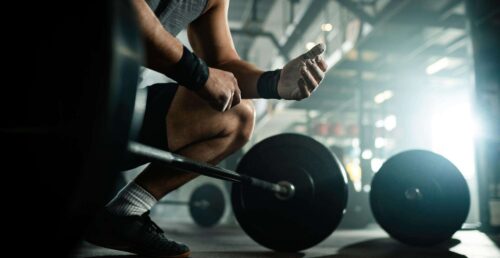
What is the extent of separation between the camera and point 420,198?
180 cm

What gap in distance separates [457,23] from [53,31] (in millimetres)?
4088

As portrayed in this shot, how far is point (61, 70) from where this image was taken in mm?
556

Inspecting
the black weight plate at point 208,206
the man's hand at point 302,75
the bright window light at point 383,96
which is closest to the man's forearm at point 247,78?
the man's hand at point 302,75

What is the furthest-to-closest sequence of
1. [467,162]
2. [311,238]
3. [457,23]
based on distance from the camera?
[467,162]
[457,23]
[311,238]

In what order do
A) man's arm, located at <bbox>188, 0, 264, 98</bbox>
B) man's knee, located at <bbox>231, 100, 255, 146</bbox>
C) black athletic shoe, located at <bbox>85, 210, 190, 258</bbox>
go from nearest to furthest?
black athletic shoe, located at <bbox>85, 210, 190, 258</bbox>, man's knee, located at <bbox>231, 100, 255, 146</bbox>, man's arm, located at <bbox>188, 0, 264, 98</bbox>

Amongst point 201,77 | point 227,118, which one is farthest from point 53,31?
point 227,118

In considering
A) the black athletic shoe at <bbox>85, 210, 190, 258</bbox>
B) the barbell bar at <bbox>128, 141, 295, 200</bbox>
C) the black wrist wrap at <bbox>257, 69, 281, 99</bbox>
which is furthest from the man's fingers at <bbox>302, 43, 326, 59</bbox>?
the black athletic shoe at <bbox>85, 210, 190, 258</bbox>

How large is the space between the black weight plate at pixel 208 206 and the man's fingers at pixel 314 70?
2.26 m

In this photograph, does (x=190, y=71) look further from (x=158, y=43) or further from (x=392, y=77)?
(x=392, y=77)

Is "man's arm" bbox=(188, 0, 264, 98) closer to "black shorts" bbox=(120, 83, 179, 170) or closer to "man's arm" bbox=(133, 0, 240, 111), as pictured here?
"black shorts" bbox=(120, 83, 179, 170)

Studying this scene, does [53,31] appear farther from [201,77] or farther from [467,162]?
[467,162]

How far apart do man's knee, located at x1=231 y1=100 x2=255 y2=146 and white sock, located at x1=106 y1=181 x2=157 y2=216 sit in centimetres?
34

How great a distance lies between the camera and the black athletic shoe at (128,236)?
1.06 m

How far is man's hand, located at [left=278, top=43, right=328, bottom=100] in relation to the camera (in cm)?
112
